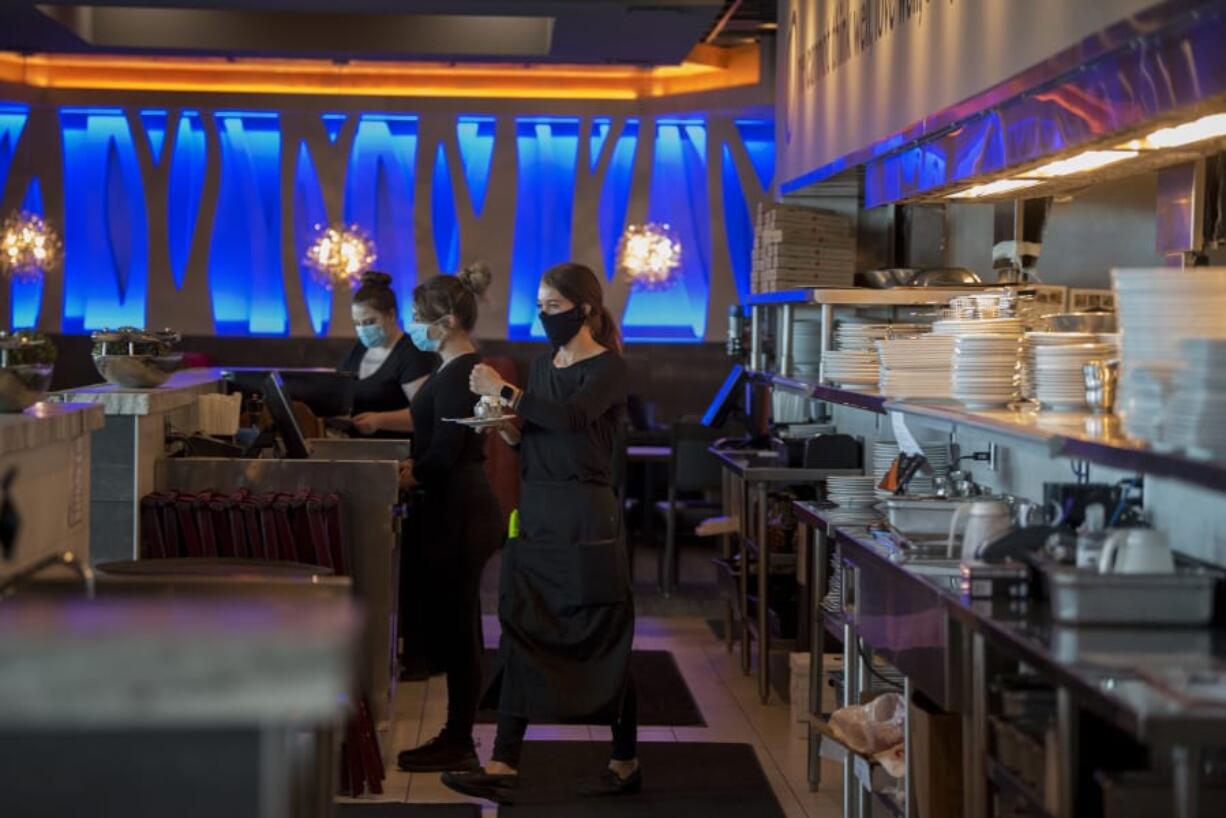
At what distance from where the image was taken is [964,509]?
441 cm

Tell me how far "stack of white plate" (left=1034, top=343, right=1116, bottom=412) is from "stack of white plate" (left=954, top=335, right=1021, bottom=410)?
315 mm

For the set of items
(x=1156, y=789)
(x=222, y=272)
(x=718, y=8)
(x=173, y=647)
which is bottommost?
(x=1156, y=789)

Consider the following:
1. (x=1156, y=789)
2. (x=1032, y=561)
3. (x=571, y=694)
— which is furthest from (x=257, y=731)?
(x=571, y=694)

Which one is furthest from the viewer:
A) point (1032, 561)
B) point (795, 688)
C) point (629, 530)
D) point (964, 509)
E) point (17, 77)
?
point (17, 77)

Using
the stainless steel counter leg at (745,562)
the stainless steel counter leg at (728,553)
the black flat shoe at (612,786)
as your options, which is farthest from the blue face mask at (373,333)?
the black flat shoe at (612,786)

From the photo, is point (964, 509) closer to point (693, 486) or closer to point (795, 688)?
point (795, 688)

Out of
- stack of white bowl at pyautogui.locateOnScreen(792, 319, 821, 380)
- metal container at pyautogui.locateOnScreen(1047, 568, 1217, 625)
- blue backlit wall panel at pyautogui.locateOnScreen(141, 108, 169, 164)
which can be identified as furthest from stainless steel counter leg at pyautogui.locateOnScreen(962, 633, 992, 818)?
blue backlit wall panel at pyautogui.locateOnScreen(141, 108, 169, 164)

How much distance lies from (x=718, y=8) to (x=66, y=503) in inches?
257

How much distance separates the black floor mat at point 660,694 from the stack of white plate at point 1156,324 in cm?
333

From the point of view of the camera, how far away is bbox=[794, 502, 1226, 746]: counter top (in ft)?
8.53

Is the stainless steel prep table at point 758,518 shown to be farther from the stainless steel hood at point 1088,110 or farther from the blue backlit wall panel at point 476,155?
the blue backlit wall panel at point 476,155

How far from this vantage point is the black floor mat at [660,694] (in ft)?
23.3

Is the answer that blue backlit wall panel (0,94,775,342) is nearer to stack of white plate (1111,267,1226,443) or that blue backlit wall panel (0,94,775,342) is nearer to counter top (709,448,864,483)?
counter top (709,448,864,483)

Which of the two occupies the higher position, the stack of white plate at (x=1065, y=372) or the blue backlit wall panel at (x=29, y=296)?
the blue backlit wall panel at (x=29, y=296)
